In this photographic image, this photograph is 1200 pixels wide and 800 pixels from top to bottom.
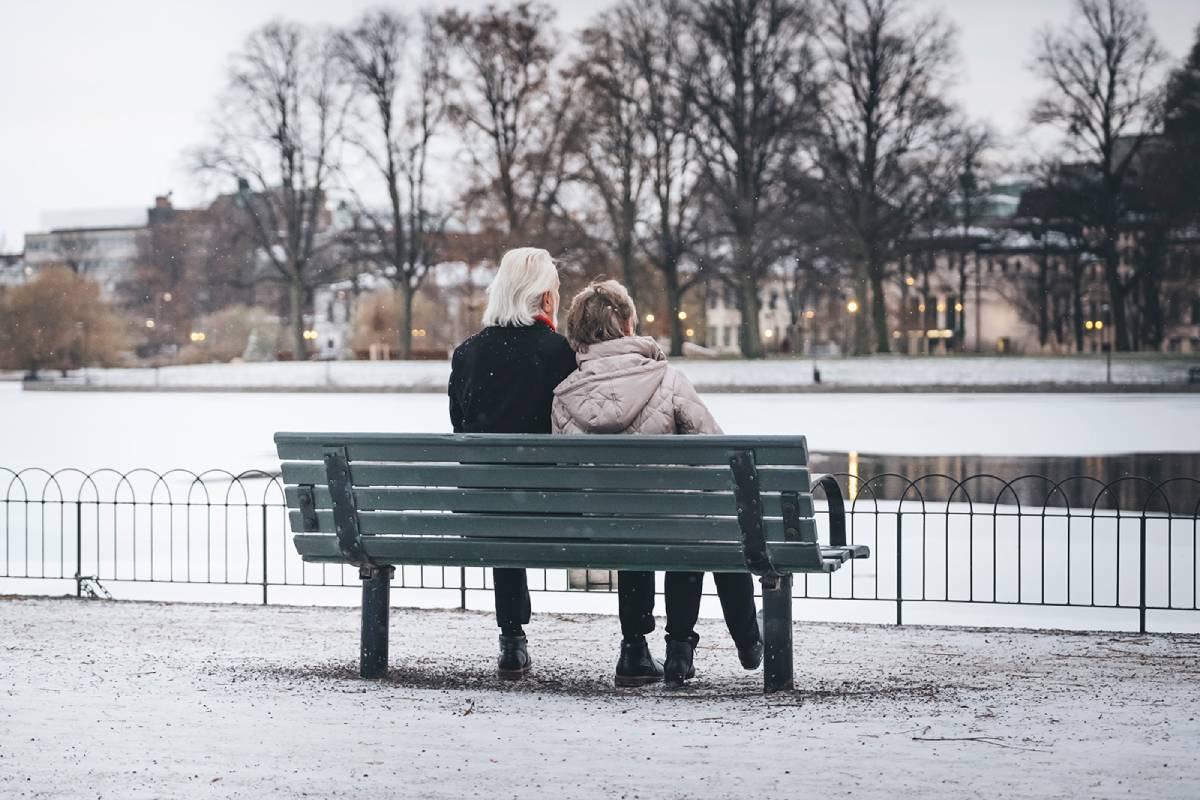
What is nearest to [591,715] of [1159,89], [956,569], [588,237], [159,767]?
[159,767]

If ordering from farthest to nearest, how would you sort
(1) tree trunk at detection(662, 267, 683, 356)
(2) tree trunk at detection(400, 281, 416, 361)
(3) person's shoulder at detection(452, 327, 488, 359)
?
(2) tree trunk at detection(400, 281, 416, 361) → (1) tree trunk at detection(662, 267, 683, 356) → (3) person's shoulder at detection(452, 327, 488, 359)

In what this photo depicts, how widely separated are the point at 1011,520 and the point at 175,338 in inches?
2824

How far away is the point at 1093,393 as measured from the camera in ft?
147

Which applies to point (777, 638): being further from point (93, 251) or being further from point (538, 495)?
point (93, 251)

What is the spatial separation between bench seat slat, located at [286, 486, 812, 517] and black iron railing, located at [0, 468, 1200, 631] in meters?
2.26

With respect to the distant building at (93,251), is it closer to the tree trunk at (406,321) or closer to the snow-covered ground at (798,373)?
the tree trunk at (406,321)

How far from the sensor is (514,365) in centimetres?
622

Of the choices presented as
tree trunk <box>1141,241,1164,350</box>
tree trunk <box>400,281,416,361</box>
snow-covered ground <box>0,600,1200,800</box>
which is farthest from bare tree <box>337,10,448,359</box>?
snow-covered ground <box>0,600,1200,800</box>

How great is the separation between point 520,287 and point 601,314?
337 millimetres

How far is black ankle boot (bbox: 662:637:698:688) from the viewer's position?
6.01m

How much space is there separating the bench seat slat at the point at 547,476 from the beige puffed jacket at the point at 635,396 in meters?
0.29

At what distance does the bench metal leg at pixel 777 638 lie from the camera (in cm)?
580

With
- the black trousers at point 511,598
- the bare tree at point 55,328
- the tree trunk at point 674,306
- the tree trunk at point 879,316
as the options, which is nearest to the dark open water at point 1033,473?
the black trousers at point 511,598

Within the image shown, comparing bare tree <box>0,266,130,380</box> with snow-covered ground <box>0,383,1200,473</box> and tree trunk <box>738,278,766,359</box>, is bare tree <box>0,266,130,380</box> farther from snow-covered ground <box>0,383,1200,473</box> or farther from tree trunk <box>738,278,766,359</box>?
tree trunk <box>738,278,766,359</box>
